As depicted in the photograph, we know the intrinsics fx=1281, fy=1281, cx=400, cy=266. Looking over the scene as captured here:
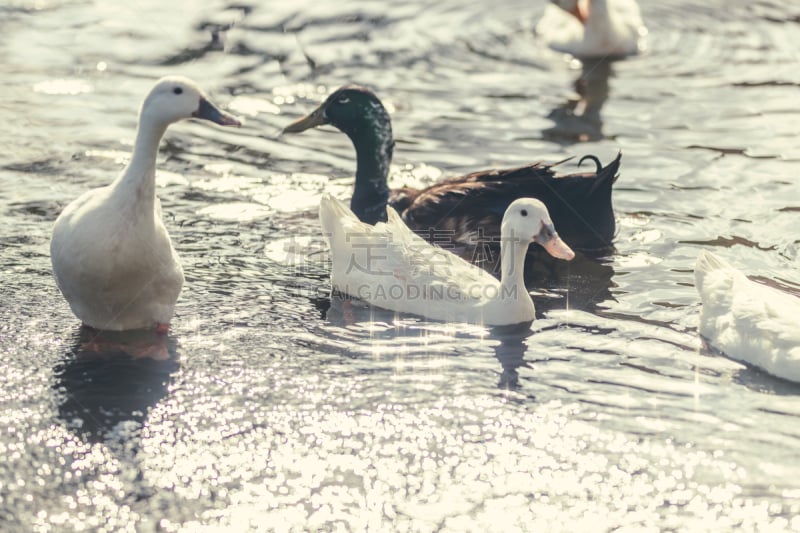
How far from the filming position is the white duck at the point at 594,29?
1357cm

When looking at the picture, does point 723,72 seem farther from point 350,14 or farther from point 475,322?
point 475,322

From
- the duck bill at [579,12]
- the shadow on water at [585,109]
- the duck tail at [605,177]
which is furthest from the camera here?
the duck bill at [579,12]

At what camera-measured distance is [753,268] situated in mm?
8703

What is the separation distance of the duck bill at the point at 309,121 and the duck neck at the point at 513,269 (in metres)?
2.65

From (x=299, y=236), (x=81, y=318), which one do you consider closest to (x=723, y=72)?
(x=299, y=236)

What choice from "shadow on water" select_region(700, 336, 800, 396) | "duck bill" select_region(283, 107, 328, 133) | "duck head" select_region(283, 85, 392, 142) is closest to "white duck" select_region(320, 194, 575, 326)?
"shadow on water" select_region(700, 336, 800, 396)

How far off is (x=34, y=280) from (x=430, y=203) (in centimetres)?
275

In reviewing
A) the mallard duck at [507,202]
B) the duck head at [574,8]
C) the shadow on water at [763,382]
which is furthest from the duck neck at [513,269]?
the duck head at [574,8]

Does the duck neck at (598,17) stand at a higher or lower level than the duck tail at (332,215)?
higher

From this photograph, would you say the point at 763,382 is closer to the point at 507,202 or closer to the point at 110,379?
the point at 507,202

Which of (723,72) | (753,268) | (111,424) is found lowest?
(111,424)

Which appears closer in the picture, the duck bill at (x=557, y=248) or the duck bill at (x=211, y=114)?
the duck bill at (x=211, y=114)

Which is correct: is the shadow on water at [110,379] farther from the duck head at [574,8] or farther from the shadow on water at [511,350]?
the duck head at [574,8]

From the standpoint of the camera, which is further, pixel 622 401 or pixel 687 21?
pixel 687 21
